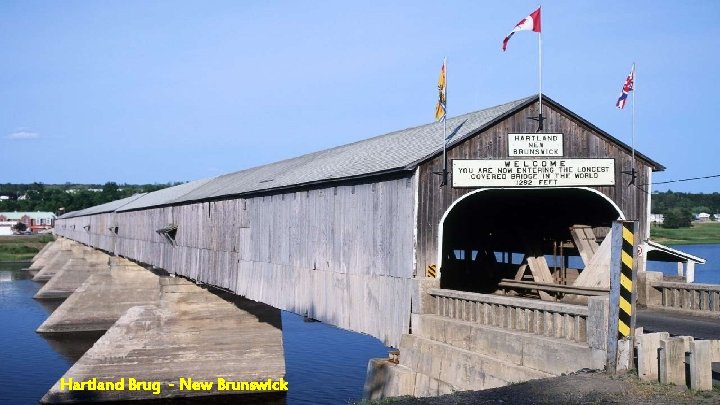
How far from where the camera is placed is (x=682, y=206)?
147 m

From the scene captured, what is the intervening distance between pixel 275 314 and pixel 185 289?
4.12 metres

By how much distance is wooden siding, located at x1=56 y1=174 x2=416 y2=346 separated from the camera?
16.3 meters

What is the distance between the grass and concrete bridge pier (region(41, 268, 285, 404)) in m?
83.8

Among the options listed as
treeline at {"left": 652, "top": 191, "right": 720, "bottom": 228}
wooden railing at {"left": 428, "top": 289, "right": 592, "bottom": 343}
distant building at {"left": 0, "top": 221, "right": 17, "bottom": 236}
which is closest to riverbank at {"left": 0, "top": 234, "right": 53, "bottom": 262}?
distant building at {"left": 0, "top": 221, "right": 17, "bottom": 236}

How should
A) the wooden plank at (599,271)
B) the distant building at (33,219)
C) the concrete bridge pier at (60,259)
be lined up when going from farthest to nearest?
the distant building at (33,219)
the concrete bridge pier at (60,259)
the wooden plank at (599,271)

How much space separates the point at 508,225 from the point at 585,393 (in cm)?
1404

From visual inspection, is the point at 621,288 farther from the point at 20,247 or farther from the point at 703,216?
the point at 703,216

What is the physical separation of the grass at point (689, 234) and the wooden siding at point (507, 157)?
92080 mm

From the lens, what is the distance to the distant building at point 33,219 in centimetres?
17838

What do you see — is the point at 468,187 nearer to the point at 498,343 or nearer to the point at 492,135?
the point at 492,135

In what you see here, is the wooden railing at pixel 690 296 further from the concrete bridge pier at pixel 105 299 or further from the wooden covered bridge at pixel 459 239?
the concrete bridge pier at pixel 105 299

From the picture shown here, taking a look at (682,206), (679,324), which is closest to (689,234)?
(682,206)

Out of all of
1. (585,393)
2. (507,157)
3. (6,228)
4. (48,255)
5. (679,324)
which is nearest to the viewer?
(585,393)

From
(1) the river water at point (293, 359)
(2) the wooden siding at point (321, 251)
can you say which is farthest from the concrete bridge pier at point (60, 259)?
(2) the wooden siding at point (321, 251)
